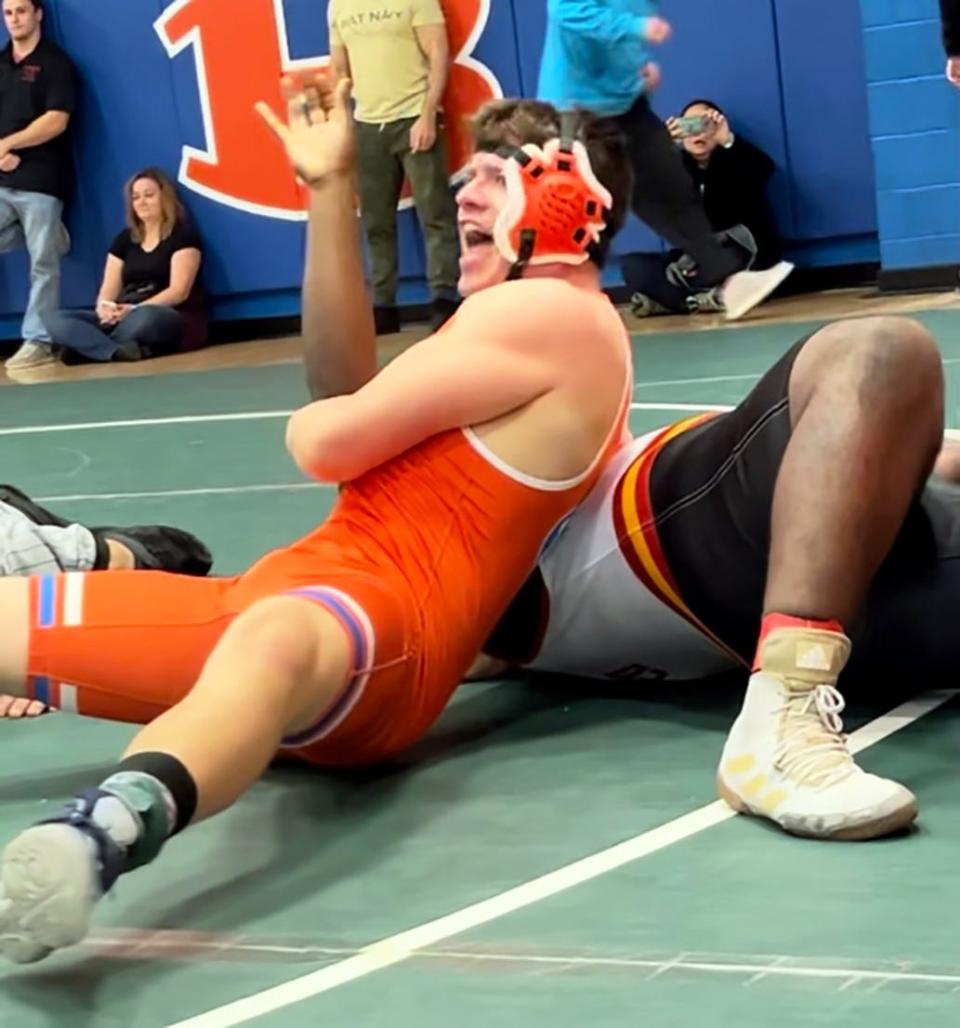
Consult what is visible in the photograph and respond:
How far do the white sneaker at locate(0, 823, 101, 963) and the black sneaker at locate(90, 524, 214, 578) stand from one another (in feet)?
5.94

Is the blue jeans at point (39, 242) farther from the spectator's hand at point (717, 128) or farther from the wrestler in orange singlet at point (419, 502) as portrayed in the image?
the wrestler in orange singlet at point (419, 502)

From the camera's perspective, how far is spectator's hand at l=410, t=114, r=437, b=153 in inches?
356

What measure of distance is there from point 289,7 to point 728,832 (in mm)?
7837

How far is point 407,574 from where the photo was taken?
2.76m

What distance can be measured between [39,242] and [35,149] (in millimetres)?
468

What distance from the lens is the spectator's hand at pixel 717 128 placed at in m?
8.70

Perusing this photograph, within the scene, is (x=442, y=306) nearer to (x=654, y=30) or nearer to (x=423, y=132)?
(x=423, y=132)

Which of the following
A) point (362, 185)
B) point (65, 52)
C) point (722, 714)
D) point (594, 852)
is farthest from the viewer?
point (65, 52)

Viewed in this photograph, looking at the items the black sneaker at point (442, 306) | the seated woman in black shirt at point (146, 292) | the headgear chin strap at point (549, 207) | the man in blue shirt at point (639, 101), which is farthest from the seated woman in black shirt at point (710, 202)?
the headgear chin strap at point (549, 207)

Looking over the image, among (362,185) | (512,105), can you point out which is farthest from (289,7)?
(512,105)

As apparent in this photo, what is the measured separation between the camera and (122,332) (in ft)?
31.4

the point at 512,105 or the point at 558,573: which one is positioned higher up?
the point at 512,105

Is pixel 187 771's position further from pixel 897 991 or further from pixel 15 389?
pixel 15 389

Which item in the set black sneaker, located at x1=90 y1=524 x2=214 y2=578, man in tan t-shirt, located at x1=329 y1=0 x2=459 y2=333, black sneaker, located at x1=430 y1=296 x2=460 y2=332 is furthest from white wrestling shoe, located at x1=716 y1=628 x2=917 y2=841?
black sneaker, located at x1=430 y1=296 x2=460 y2=332
